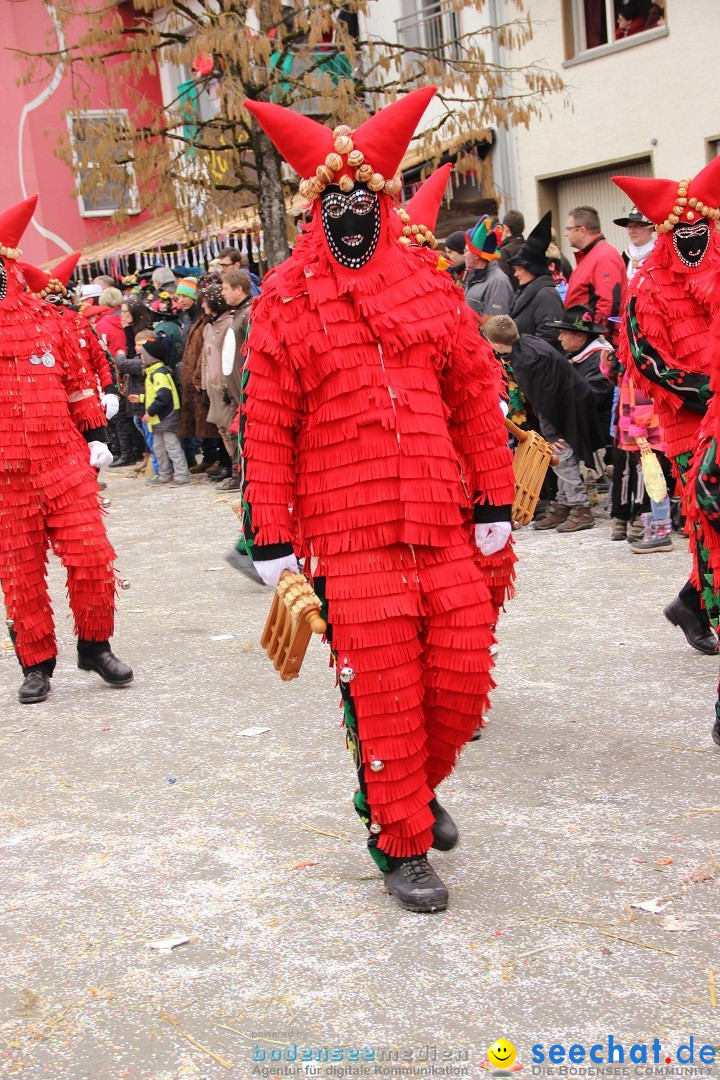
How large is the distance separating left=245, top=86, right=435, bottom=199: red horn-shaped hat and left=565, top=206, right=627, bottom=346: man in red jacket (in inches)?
210

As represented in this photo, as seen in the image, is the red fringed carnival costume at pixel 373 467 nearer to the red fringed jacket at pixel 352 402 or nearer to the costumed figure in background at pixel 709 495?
the red fringed jacket at pixel 352 402

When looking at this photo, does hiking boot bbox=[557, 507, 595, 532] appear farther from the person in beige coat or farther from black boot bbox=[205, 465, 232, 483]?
black boot bbox=[205, 465, 232, 483]

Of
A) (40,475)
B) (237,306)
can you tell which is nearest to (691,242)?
(40,475)

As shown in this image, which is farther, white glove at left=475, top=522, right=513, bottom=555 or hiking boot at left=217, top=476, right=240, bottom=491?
hiking boot at left=217, top=476, right=240, bottom=491

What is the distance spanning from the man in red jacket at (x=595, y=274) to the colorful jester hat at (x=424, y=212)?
462 cm

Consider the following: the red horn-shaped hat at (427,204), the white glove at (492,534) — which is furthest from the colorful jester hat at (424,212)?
the white glove at (492,534)

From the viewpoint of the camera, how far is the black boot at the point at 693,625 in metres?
5.56

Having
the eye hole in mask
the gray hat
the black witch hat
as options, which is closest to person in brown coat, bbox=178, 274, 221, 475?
the gray hat

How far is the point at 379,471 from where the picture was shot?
3521 millimetres

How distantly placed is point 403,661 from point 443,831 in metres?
0.67

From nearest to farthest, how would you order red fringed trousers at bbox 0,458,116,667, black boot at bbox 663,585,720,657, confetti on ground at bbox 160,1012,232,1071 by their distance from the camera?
1. confetti on ground at bbox 160,1012,232,1071
2. black boot at bbox 663,585,720,657
3. red fringed trousers at bbox 0,458,116,667

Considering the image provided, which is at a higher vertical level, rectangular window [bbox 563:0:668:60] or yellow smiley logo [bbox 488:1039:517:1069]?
rectangular window [bbox 563:0:668:60]

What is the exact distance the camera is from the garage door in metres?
15.1

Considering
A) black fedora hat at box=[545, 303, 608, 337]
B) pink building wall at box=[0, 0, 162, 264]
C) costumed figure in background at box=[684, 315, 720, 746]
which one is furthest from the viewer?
pink building wall at box=[0, 0, 162, 264]
